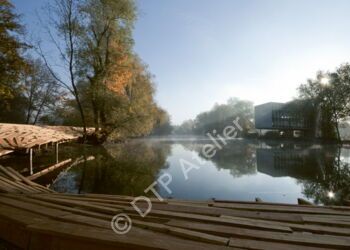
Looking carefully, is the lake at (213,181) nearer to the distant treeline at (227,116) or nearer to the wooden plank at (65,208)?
the wooden plank at (65,208)

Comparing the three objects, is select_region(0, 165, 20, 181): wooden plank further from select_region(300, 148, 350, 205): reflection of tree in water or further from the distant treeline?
the distant treeline

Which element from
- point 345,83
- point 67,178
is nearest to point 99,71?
point 67,178

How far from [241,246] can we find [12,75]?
1442 cm

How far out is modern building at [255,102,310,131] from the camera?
144 ft

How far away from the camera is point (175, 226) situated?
231cm

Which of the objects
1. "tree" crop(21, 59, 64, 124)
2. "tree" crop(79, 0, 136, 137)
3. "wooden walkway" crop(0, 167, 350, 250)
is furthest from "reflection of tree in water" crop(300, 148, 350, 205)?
"tree" crop(21, 59, 64, 124)

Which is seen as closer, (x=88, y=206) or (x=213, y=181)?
(x=88, y=206)

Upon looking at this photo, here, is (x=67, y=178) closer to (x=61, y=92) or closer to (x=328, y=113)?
(x=61, y=92)

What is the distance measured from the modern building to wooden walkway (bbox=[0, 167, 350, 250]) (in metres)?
45.3

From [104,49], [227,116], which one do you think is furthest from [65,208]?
[227,116]

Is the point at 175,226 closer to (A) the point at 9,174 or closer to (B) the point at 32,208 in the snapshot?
(B) the point at 32,208

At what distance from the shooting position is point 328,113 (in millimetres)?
39656

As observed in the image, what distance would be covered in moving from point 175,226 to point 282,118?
47.7 metres

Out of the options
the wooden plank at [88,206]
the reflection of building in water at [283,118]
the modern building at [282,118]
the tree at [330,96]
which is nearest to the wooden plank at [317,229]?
the wooden plank at [88,206]
